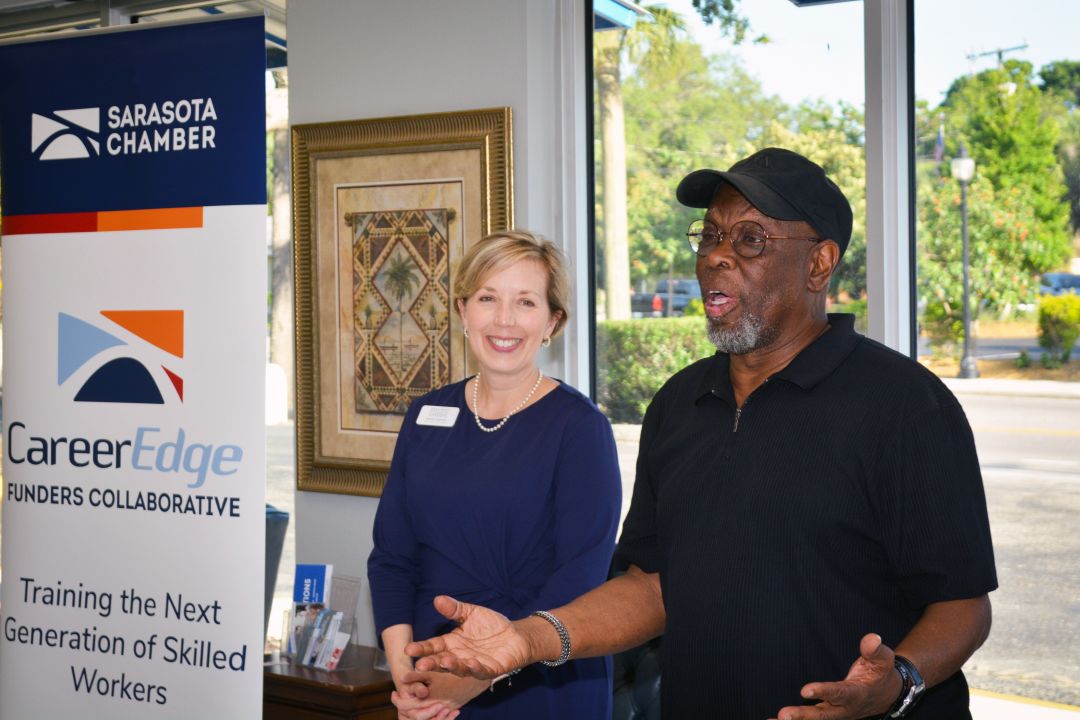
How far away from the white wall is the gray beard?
2030 mm

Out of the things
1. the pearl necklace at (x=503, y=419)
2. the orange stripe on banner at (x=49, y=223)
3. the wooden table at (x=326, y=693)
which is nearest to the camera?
the pearl necklace at (x=503, y=419)

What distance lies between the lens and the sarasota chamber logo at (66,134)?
299 cm

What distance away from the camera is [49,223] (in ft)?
9.97

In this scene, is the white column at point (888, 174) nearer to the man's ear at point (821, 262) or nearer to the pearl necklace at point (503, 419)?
the pearl necklace at point (503, 419)

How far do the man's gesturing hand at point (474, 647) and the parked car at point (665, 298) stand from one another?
6.91 feet

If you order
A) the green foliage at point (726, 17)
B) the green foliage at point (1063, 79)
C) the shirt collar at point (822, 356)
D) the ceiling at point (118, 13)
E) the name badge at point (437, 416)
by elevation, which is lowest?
the name badge at point (437, 416)

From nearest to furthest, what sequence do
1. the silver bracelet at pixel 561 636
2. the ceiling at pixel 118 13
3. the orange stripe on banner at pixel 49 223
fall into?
the silver bracelet at pixel 561 636 < the orange stripe on banner at pixel 49 223 < the ceiling at pixel 118 13

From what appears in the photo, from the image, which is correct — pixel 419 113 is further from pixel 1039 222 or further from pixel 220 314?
pixel 1039 222

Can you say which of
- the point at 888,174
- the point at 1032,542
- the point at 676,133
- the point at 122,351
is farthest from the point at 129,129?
the point at 1032,542

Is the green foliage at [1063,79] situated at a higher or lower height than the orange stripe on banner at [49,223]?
higher

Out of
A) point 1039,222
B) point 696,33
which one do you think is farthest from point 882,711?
point 696,33

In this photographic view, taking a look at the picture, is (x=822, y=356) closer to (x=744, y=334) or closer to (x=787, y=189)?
(x=744, y=334)

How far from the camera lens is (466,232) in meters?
3.69

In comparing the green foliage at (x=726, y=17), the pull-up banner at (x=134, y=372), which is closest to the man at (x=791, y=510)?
the pull-up banner at (x=134, y=372)
